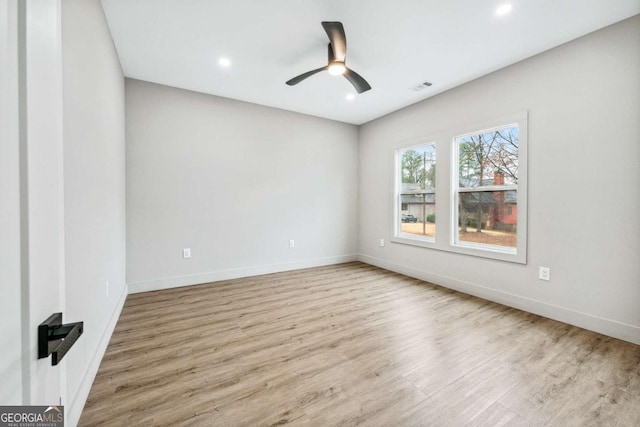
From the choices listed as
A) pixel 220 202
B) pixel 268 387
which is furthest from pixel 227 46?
pixel 268 387

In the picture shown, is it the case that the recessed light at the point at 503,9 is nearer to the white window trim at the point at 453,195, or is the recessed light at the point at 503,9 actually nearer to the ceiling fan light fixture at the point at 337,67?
the white window trim at the point at 453,195

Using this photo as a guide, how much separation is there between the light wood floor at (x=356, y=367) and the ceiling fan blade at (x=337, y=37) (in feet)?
8.38

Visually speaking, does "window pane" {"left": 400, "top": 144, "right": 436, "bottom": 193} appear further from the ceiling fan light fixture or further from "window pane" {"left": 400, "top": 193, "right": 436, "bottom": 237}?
the ceiling fan light fixture

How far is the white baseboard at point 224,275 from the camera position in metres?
3.55

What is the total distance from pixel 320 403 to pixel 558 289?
267 cm

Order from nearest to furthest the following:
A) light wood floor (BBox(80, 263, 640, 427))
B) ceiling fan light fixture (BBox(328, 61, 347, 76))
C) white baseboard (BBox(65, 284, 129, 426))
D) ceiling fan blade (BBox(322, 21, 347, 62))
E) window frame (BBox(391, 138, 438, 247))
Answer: white baseboard (BBox(65, 284, 129, 426))
light wood floor (BBox(80, 263, 640, 427))
ceiling fan blade (BBox(322, 21, 347, 62))
ceiling fan light fixture (BBox(328, 61, 347, 76))
window frame (BBox(391, 138, 438, 247))

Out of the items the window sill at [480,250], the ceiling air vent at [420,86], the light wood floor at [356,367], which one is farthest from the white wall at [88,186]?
the window sill at [480,250]

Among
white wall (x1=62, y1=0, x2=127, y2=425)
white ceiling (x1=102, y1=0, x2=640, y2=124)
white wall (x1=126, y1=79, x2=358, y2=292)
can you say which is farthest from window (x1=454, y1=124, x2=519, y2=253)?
white wall (x1=62, y1=0, x2=127, y2=425)

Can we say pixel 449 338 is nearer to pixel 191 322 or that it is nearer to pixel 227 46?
pixel 191 322

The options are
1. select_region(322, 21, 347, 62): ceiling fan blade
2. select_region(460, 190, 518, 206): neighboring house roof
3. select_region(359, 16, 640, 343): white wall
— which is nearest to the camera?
select_region(322, 21, 347, 62): ceiling fan blade

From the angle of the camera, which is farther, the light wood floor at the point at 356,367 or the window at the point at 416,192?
the window at the point at 416,192

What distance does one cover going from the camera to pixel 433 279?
3.96m

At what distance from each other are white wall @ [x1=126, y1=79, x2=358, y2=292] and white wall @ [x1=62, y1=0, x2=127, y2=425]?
863 mm

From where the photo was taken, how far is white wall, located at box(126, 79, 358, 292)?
3.52 meters
